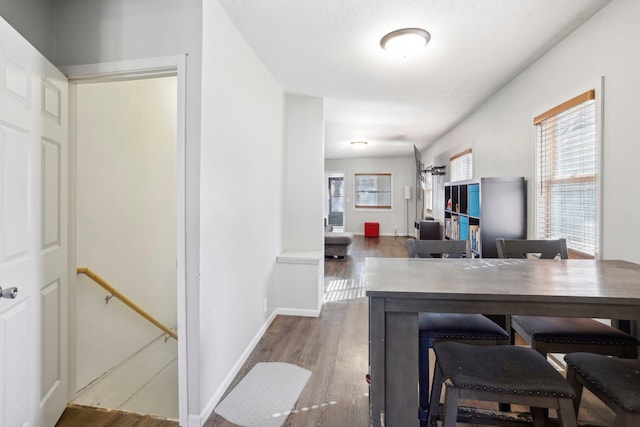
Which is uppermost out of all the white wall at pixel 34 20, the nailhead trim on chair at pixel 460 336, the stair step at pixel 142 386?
the white wall at pixel 34 20

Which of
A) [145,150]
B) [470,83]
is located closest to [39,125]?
[145,150]

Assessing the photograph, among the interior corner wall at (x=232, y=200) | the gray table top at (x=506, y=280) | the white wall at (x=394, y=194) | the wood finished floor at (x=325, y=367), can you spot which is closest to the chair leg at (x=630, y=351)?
the gray table top at (x=506, y=280)

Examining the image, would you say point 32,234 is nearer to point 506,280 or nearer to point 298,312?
point 506,280

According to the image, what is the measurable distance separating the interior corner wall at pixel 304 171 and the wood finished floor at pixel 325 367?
88 centimetres

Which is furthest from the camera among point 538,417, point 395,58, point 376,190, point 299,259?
point 376,190

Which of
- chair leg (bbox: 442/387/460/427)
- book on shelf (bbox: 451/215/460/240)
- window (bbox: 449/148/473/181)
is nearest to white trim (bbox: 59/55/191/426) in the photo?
chair leg (bbox: 442/387/460/427)

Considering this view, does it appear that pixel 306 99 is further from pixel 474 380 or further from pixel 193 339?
pixel 474 380

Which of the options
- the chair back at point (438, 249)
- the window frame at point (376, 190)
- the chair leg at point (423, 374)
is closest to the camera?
the chair leg at point (423, 374)

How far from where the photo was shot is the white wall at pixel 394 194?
9461 millimetres

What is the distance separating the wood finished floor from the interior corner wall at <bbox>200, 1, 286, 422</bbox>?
0.22m

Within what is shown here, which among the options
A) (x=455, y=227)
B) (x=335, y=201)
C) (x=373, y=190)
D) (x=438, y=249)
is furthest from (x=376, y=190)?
(x=438, y=249)

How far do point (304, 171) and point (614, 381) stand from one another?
9.91ft

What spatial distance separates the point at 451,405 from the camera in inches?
43.4

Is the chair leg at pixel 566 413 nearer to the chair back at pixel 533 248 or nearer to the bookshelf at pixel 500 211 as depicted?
the chair back at pixel 533 248
